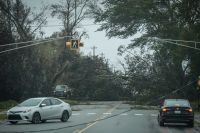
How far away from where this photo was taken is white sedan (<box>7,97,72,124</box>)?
104ft

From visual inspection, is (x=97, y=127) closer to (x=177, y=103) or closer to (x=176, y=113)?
(x=176, y=113)

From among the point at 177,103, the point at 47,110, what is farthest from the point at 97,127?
the point at 177,103

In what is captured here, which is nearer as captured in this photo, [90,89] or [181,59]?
[181,59]

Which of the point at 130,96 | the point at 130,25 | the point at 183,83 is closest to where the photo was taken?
the point at 183,83

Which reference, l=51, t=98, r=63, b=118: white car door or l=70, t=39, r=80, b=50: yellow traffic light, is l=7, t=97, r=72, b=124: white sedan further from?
l=70, t=39, r=80, b=50: yellow traffic light

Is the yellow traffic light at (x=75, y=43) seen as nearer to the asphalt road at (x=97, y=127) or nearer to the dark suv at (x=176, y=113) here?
the asphalt road at (x=97, y=127)

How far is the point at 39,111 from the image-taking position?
3231cm

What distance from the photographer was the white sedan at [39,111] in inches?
1248

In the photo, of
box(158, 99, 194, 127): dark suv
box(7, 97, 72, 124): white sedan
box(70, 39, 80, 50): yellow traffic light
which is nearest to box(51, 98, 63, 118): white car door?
box(7, 97, 72, 124): white sedan

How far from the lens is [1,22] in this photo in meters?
70.0

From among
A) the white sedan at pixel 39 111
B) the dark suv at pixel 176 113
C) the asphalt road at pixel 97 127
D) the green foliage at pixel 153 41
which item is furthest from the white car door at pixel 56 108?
the green foliage at pixel 153 41

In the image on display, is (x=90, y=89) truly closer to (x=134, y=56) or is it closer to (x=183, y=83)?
(x=134, y=56)

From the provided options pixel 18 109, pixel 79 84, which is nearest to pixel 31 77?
pixel 79 84

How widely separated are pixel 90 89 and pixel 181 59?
32.0m
